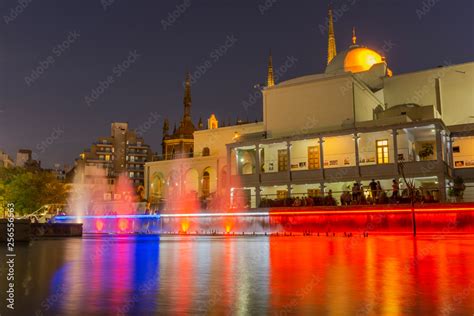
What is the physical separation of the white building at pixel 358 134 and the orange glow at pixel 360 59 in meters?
1.58

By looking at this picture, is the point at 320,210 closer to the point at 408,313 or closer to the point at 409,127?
the point at 409,127

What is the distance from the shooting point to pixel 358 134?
1328 inches

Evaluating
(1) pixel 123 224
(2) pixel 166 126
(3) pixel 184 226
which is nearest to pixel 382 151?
(3) pixel 184 226

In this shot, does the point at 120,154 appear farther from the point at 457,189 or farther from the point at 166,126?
the point at 457,189

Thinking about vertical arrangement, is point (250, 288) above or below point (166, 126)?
below

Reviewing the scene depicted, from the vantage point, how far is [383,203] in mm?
26250

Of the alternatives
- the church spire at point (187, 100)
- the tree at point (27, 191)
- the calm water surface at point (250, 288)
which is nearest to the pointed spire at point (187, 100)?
the church spire at point (187, 100)

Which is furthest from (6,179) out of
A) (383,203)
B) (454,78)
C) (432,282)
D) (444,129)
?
(432,282)

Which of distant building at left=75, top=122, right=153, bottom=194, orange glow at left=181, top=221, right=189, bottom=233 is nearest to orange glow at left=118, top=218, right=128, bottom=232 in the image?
orange glow at left=181, top=221, right=189, bottom=233

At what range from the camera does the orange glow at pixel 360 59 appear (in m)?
44.7

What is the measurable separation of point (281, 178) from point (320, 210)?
8159 mm

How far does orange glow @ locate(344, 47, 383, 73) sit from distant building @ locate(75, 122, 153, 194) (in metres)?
60.1

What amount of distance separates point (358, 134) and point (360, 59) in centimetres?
1439

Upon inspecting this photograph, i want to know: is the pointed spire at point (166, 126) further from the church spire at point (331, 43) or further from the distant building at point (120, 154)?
the church spire at point (331, 43)
